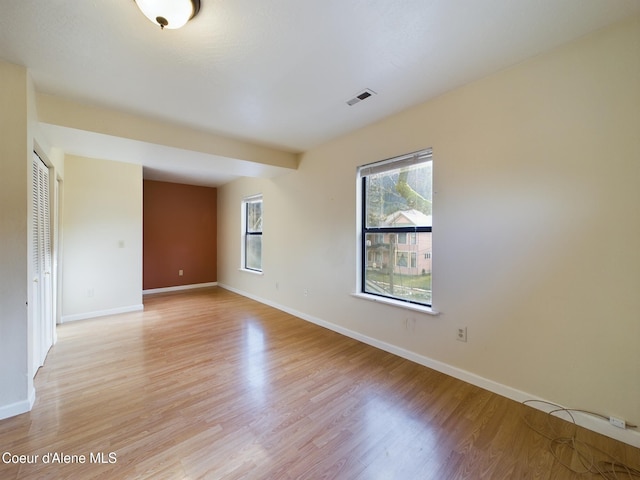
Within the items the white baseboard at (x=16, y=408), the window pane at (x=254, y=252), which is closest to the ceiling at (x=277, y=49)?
the white baseboard at (x=16, y=408)

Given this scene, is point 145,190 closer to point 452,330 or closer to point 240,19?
point 240,19

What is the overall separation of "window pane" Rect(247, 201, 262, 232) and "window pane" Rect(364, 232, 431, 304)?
9.38ft

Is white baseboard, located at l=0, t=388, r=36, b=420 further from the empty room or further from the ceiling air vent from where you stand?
the ceiling air vent

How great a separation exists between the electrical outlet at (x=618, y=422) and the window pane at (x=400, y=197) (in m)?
1.75

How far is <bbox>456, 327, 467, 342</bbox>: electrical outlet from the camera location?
2277 millimetres

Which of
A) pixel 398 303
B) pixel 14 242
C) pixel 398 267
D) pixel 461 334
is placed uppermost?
pixel 14 242

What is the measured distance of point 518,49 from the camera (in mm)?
1813

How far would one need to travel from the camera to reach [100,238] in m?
4.05

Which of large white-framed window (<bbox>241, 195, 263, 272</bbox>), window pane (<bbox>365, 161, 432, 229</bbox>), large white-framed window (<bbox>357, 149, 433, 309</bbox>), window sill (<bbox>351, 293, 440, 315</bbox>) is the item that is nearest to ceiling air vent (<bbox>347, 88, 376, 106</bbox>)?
large white-framed window (<bbox>357, 149, 433, 309</bbox>)

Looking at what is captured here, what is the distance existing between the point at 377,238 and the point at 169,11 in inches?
101

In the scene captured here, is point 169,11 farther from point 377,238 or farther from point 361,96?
point 377,238

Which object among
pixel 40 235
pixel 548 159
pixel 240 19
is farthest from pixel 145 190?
pixel 548 159

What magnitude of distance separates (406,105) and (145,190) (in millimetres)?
5577

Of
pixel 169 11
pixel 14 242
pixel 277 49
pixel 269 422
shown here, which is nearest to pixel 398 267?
pixel 269 422
